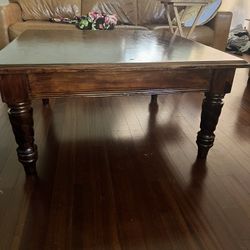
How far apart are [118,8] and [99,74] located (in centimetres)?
251

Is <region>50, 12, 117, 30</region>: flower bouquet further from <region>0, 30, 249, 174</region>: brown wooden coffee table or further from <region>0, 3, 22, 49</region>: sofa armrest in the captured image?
<region>0, 30, 249, 174</region>: brown wooden coffee table

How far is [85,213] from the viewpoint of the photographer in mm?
1022

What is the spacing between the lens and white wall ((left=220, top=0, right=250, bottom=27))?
14.0 ft

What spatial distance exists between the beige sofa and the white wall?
1655 mm

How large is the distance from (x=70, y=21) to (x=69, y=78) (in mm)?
2105

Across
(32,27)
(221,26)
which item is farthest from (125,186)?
(221,26)

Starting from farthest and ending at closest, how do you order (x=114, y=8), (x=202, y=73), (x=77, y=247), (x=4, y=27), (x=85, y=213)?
(x=114, y=8), (x=4, y=27), (x=202, y=73), (x=85, y=213), (x=77, y=247)

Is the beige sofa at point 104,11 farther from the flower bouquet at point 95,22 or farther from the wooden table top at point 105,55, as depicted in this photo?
the wooden table top at point 105,55

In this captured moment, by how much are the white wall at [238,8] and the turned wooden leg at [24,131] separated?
421cm

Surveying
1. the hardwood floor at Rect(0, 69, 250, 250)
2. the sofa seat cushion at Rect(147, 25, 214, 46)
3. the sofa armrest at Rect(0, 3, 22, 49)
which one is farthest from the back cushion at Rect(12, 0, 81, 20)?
the hardwood floor at Rect(0, 69, 250, 250)

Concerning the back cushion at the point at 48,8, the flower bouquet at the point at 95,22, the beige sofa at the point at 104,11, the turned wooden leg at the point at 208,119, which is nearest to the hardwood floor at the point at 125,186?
the turned wooden leg at the point at 208,119

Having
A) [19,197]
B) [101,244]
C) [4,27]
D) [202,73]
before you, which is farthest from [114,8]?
[101,244]

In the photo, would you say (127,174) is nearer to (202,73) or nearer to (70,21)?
(202,73)

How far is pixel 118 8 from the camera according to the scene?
3.23 meters
